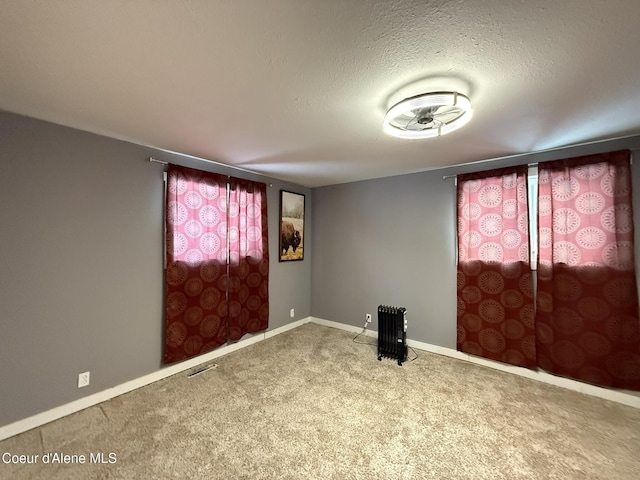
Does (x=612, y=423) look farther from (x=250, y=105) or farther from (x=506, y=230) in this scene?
(x=250, y=105)

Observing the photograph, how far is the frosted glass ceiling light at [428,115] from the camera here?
1.49 metres

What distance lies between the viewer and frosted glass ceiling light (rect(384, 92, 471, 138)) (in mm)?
1485

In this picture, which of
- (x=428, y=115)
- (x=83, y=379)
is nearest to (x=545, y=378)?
(x=428, y=115)

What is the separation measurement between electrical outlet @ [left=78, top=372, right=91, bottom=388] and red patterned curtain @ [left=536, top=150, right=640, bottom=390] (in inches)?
168

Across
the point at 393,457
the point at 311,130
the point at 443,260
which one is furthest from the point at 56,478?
the point at 443,260

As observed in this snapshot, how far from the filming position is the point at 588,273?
2.41 m

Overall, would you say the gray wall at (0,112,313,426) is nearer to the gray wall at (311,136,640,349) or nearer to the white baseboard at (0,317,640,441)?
the white baseboard at (0,317,640,441)

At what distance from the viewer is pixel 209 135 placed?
7.36 ft

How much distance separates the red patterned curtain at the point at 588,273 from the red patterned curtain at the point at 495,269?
0.45 feet

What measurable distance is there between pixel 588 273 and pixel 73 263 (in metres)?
4.58

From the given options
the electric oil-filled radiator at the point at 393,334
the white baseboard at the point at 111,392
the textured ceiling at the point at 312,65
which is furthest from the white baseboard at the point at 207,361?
the textured ceiling at the point at 312,65

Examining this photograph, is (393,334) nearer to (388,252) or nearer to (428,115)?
(388,252)

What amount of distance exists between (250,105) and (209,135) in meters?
0.71

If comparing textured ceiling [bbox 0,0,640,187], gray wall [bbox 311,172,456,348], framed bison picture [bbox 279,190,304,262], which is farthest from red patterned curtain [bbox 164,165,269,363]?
gray wall [bbox 311,172,456,348]
